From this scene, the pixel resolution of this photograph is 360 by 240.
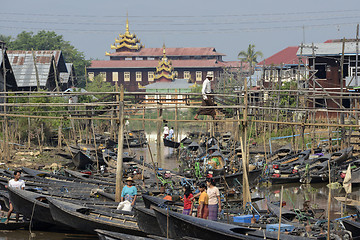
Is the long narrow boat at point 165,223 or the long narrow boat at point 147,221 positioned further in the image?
the long narrow boat at point 147,221

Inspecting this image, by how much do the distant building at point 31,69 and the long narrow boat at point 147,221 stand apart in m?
20.4

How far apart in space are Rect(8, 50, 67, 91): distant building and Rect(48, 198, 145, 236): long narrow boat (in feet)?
62.7

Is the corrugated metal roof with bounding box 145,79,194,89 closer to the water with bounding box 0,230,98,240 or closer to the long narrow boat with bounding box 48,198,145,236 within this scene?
the water with bounding box 0,230,98,240

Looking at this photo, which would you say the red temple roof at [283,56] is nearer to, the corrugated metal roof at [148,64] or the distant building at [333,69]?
the corrugated metal roof at [148,64]

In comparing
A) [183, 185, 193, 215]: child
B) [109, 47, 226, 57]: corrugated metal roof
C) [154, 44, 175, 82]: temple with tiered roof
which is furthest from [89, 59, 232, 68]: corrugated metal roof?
[183, 185, 193, 215]: child

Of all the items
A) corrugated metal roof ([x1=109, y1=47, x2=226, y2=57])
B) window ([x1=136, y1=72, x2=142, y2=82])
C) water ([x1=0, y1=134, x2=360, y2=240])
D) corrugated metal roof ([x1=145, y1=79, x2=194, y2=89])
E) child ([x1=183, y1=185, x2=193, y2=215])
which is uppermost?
corrugated metal roof ([x1=109, y1=47, x2=226, y2=57])

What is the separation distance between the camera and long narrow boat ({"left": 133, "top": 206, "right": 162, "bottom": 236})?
1025cm

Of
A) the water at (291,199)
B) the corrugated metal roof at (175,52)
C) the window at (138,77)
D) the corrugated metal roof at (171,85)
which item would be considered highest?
the corrugated metal roof at (175,52)

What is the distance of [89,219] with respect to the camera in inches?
430

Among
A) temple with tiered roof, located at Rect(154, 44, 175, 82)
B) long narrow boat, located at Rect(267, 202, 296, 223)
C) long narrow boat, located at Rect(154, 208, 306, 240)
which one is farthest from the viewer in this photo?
temple with tiered roof, located at Rect(154, 44, 175, 82)

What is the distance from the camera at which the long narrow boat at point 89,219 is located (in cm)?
1075

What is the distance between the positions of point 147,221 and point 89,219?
1293 mm

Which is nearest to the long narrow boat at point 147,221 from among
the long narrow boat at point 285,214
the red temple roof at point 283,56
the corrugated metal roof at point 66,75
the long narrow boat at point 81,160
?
the long narrow boat at point 285,214

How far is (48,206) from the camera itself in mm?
11492
